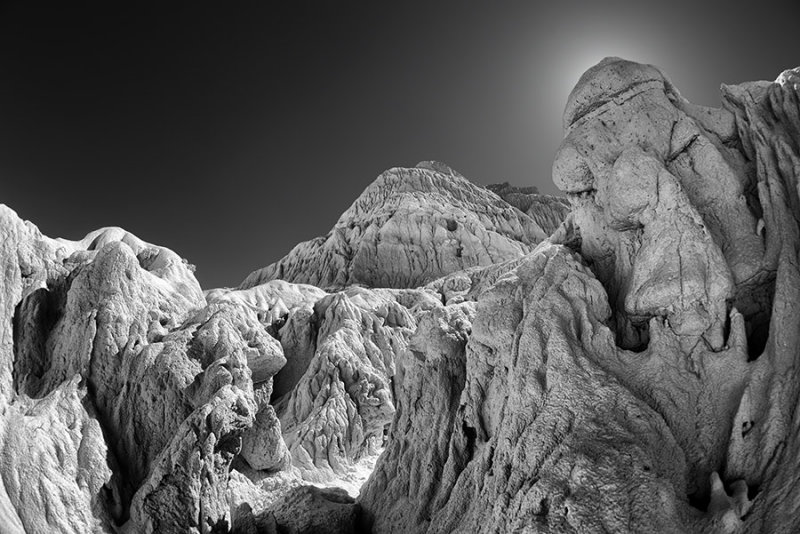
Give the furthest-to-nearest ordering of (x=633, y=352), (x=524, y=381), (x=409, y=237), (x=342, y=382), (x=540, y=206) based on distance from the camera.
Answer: (x=540, y=206)
(x=409, y=237)
(x=342, y=382)
(x=633, y=352)
(x=524, y=381)

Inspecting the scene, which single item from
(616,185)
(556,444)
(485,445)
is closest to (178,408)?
(485,445)

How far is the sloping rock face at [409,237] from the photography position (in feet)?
173

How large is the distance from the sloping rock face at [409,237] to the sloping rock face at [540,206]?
2.32 metres

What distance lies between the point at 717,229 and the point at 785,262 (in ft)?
6.40

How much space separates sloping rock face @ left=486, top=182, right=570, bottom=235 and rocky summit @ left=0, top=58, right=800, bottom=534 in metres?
44.4

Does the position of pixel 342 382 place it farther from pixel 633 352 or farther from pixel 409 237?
pixel 409 237

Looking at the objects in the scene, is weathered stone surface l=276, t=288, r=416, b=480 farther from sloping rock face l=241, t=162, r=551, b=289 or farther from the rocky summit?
sloping rock face l=241, t=162, r=551, b=289

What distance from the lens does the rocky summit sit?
1139 cm

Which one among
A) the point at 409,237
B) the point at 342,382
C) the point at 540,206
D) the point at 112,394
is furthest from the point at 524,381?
the point at 540,206

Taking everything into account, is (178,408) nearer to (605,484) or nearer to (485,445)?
(485,445)

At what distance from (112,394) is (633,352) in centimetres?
1760

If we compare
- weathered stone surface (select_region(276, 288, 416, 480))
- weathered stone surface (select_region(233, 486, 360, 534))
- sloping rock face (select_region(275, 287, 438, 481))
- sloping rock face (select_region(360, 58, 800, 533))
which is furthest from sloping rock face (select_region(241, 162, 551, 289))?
sloping rock face (select_region(360, 58, 800, 533))

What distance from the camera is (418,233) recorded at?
5466cm

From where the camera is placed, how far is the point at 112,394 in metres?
20.5
